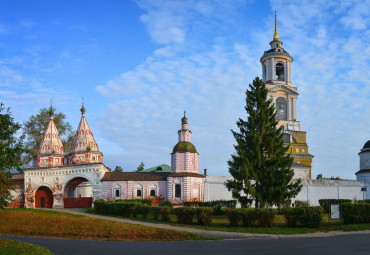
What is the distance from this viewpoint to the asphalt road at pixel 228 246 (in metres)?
15.7

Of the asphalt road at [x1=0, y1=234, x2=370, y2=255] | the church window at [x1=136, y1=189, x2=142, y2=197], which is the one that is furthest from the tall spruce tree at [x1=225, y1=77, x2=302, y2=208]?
the church window at [x1=136, y1=189, x2=142, y2=197]

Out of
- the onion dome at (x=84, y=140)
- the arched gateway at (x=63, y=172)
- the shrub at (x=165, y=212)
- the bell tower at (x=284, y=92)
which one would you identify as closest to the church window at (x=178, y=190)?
the arched gateway at (x=63, y=172)

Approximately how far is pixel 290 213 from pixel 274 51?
140ft

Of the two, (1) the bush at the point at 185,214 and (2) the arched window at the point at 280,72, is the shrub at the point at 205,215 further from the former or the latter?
(2) the arched window at the point at 280,72

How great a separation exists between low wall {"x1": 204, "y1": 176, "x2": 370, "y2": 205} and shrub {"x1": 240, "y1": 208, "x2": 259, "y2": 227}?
58.0ft

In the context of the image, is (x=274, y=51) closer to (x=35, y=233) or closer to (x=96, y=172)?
(x=96, y=172)

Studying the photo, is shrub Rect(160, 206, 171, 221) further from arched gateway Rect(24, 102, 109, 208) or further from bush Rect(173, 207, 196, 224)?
arched gateway Rect(24, 102, 109, 208)

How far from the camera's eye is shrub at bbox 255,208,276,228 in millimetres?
23047

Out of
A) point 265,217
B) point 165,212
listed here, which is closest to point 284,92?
point 165,212

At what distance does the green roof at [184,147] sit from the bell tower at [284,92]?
73.3 ft

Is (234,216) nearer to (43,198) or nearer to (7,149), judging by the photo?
(7,149)

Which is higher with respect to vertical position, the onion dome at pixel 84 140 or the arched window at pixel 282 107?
the arched window at pixel 282 107

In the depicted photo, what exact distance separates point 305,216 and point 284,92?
4059 centimetres

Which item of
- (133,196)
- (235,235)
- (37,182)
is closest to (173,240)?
(235,235)
